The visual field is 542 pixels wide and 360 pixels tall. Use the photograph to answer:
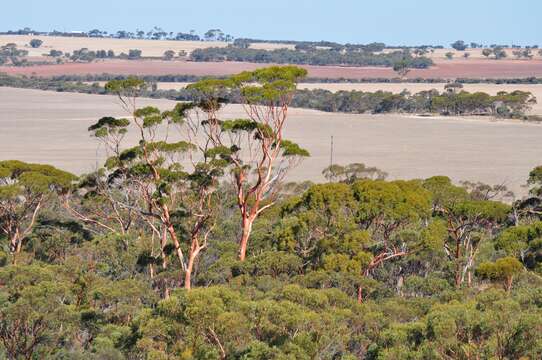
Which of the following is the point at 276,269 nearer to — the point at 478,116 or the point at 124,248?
the point at 124,248

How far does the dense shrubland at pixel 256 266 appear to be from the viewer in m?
17.4

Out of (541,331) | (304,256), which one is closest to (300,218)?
(304,256)

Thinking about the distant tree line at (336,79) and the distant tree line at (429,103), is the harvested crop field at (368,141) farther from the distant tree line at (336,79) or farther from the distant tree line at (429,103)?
the distant tree line at (336,79)

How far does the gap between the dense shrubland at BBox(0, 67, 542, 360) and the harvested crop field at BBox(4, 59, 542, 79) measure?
117 m

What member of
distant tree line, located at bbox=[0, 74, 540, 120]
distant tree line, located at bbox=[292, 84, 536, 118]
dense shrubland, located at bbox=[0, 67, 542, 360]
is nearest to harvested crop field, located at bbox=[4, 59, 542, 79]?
distant tree line, located at bbox=[0, 74, 540, 120]

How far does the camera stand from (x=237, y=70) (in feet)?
523

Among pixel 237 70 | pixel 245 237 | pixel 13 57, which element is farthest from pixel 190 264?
pixel 13 57

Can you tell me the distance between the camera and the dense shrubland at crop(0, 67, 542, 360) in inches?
684

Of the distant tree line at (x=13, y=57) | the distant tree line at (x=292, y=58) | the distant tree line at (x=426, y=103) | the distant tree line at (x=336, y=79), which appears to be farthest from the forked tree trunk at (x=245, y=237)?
the distant tree line at (x=292, y=58)

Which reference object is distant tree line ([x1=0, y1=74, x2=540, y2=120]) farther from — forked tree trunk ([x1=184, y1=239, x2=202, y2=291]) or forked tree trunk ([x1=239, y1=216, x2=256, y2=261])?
forked tree trunk ([x1=184, y1=239, x2=202, y2=291])

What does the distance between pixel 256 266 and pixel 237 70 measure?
136 metres

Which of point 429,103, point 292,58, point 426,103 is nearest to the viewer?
point 429,103

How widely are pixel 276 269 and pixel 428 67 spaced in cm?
15223

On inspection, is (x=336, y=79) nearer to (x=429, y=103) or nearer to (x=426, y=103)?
(x=426, y=103)
